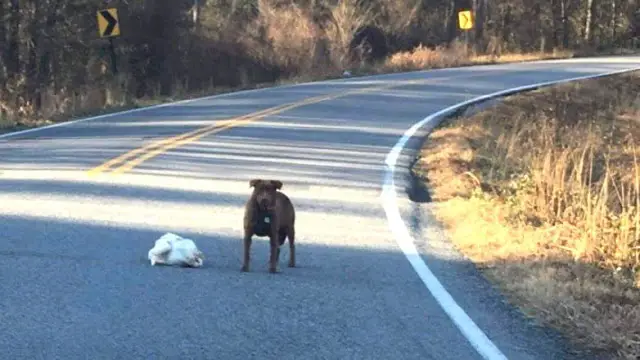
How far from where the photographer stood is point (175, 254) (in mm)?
7641

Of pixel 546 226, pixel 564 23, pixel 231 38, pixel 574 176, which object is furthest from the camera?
pixel 564 23

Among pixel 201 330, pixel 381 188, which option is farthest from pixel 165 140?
pixel 201 330

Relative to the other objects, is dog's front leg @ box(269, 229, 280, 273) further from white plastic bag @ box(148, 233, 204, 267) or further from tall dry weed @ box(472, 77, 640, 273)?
tall dry weed @ box(472, 77, 640, 273)

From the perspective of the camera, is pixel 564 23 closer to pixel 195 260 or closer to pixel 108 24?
pixel 108 24

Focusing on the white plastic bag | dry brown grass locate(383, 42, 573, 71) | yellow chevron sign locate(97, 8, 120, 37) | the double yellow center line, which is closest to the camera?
the white plastic bag

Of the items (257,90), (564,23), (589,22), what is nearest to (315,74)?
(257,90)

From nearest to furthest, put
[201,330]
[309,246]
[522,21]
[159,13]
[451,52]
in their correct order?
[201,330] < [309,246] < [159,13] < [451,52] < [522,21]

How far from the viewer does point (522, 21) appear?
5772 centimetres

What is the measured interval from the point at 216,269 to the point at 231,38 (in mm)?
35704

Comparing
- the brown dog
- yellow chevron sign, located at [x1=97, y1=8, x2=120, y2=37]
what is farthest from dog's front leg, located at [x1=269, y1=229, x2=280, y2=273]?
yellow chevron sign, located at [x1=97, y1=8, x2=120, y2=37]

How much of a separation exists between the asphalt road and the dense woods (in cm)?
865

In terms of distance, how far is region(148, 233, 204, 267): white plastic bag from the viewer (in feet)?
25.0

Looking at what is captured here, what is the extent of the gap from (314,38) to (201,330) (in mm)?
35823

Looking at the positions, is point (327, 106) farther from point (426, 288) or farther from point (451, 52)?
point (451, 52)
